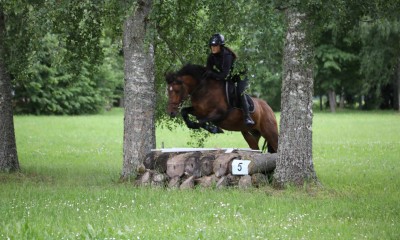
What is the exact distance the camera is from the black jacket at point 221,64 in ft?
46.5

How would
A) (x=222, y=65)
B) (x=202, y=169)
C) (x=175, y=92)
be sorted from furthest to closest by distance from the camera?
(x=222, y=65) < (x=202, y=169) < (x=175, y=92)

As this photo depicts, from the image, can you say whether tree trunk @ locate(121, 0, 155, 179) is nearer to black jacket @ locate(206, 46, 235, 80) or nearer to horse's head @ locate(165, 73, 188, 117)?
horse's head @ locate(165, 73, 188, 117)

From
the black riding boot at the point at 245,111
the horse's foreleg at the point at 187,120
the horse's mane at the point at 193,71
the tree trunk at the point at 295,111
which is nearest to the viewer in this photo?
the tree trunk at the point at 295,111

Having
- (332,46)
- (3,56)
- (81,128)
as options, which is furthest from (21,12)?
(332,46)

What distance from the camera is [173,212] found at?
10523 mm

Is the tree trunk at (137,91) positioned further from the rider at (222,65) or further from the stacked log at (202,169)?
the rider at (222,65)

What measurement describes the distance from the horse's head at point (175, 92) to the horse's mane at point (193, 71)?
0.34m

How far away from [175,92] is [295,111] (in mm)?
2399

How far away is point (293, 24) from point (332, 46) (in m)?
51.9

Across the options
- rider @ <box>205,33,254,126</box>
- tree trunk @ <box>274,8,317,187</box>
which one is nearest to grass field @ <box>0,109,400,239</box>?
tree trunk @ <box>274,8,317,187</box>

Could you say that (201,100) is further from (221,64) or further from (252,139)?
(252,139)

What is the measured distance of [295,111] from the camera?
43.2 feet

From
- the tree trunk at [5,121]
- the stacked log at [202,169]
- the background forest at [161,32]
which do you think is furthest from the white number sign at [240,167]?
the tree trunk at [5,121]


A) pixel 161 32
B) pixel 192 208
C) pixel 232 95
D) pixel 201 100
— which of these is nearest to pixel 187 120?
pixel 201 100
